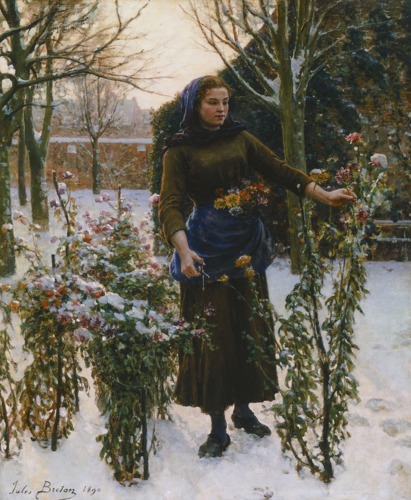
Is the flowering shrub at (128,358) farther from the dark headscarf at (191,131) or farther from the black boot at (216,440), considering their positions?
the dark headscarf at (191,131)

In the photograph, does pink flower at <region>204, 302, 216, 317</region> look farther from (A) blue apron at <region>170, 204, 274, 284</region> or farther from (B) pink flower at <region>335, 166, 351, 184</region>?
(B) pink flower at <region>335, 166, 351, 184</region>

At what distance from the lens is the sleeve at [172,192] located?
3.13m

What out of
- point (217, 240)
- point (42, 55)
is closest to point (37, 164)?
point (42, 55)

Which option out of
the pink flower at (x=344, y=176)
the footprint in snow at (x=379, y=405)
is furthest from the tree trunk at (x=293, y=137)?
the pink flower at (x=344, y=176)

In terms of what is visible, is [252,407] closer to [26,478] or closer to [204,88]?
[26,478]

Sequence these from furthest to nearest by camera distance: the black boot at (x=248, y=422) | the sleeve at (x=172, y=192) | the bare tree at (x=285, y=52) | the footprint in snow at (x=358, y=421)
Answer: the bare tree at (x=285, y=52) → the footprint in snow at (x=358, y=421) → the black boot at (x=248, y=422) → the sleeve at (x=172, y=192)

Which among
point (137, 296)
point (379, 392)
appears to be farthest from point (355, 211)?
point (379, 392)

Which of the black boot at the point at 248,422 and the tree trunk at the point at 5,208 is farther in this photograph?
the tree trunk at the point at 5,208

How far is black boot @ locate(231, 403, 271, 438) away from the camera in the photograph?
3668 mm

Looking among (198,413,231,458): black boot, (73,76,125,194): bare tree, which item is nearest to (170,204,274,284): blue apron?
(198,413,231,458): black boot
